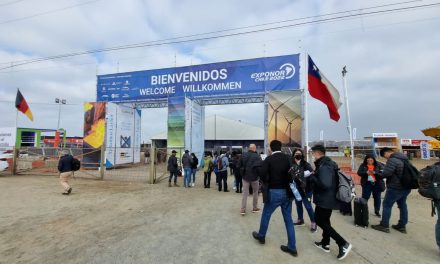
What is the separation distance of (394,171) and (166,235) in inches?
186

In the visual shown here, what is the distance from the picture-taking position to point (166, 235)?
4.65 metres

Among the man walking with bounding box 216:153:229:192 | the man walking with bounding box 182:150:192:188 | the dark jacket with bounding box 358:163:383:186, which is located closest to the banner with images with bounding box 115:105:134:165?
the man walking with bounding box 182:150:192:188

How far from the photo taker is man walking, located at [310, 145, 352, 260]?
3727 mm

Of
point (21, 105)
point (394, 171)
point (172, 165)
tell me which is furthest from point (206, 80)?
point (394, 171)

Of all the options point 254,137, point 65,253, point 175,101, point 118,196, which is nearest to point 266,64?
point 175,101

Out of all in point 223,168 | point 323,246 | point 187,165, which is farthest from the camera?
point 187,165

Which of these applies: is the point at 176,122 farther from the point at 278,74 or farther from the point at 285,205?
the point at 285,205

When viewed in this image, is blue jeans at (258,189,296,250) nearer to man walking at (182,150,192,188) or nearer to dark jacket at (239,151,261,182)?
dark jacket at (239,151,261,182)

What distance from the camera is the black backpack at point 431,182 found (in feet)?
13.1

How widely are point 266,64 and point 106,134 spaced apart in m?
13.2

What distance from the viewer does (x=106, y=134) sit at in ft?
61.0

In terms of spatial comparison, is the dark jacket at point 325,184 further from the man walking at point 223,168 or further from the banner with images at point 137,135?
the banner with images at point 137,135

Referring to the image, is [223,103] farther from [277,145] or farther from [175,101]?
[277,145]

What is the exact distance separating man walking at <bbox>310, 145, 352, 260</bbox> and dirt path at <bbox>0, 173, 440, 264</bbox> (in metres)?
0.27
